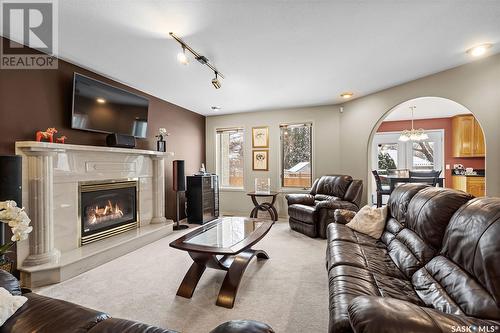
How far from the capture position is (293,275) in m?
2.58

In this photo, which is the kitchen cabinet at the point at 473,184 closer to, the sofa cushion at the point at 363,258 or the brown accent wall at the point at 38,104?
the sofa cushion at the point at 363,258

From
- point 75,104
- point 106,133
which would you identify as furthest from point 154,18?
point 106,133

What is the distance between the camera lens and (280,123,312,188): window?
5383mm

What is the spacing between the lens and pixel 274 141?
18.2 ft

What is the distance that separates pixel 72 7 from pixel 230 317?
2.82 m

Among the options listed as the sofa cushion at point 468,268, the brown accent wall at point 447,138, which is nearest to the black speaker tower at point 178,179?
the sofa cushion at point 468,268

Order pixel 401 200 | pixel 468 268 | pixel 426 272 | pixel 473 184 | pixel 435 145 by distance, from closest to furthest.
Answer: pixel 468 268, pixel 426 272, pixel 401 200, pixel 473 184, pixel 435 145

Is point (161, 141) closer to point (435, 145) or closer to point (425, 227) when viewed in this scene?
point (425, 227)

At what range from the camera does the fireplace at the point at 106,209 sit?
124 inches

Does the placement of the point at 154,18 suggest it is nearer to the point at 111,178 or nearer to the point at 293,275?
the point at 111,178

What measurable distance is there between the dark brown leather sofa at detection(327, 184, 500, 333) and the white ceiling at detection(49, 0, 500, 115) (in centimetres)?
155

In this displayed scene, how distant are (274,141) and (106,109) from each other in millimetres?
3407

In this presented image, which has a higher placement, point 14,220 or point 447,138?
point 447,138

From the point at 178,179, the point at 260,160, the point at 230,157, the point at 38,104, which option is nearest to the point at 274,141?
the point at 260,160
